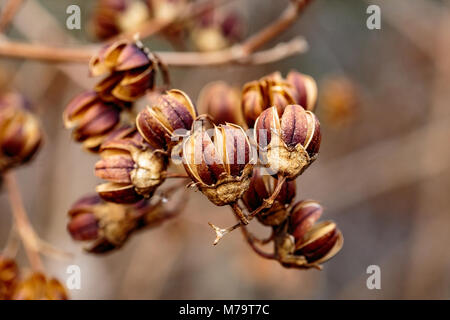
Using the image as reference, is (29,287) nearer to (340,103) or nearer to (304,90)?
(304,90)

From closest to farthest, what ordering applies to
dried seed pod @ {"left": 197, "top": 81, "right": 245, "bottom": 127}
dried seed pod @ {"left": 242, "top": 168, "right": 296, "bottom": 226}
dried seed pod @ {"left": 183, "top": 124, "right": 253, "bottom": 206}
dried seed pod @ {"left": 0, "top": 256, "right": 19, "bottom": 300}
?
dried seed pod @ {"left": 183, "top": 124, "right": 253, "bottom": 206}
dried seed pod @ {"left": 242, "top": 168, "right": 296, "bottom": 226}
dried seed pod @ {"left": 0, "top": 256, "right": 19, "bottom": 300}
dried seed pod @ {"left": 197, "top": 81, "right": 245, "bottom": 127}

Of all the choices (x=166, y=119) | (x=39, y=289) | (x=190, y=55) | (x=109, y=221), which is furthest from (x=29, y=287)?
(x=190, y=55)

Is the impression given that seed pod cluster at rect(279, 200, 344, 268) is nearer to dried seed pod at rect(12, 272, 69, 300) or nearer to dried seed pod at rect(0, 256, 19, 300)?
dried seed pod at rect(12, 272, 69, 300)

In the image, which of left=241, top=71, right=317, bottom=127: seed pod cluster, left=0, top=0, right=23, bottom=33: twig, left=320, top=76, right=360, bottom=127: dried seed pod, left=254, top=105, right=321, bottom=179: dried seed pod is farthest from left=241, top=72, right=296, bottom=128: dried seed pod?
left=320, top=76, right=360, bottom=127: dried seed pod

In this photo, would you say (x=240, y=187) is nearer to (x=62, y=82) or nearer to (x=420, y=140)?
(x=62, y=82)

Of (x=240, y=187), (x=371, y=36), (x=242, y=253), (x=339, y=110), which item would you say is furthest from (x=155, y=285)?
(x=371, y=36)
